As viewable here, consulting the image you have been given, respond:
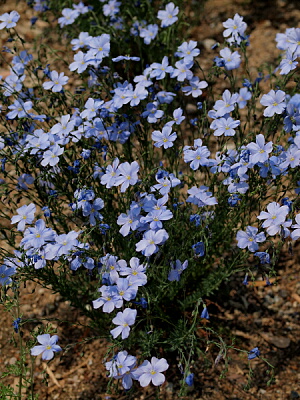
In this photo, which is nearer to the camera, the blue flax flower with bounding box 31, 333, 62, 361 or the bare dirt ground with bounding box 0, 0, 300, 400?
the blue flax flower with bounding box 31, 333, 62, 361

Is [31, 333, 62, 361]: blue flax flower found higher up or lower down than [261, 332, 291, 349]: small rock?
lower down

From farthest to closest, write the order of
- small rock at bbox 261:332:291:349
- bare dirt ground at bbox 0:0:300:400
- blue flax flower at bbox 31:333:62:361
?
small rock at bbox 261:332:291:349 < bare dirt ground at bbox 0:0:300:400 < blue flax flower at bbox 31:333:62:361

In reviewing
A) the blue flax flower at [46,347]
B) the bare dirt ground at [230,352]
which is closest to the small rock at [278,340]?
the bare dirt ground at [230,352]

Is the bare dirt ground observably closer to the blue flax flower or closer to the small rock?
the small rock

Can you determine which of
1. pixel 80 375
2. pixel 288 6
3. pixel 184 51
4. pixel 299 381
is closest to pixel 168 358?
pixel 80 375

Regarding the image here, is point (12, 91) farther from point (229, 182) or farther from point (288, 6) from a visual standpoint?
point (288, 6)

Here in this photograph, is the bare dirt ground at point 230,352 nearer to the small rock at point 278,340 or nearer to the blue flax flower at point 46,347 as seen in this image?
the small rock at point 278,340

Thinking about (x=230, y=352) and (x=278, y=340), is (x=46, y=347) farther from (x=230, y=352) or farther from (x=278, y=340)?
(x=278, y=340)

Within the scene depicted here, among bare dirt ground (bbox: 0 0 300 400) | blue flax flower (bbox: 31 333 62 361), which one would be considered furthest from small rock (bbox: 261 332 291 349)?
blue flax flower (bbox: 31 333 62 361)

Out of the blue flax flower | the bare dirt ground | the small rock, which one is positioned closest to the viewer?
the blue flax flower
